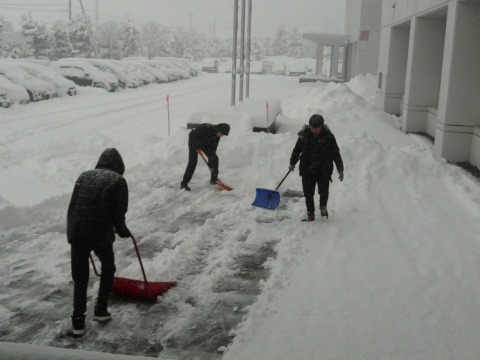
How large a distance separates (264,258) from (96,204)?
243 cm

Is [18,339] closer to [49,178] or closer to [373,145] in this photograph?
[49,178]

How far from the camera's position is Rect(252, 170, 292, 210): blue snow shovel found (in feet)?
26.3

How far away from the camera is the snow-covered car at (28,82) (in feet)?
70.9

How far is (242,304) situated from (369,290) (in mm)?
1326

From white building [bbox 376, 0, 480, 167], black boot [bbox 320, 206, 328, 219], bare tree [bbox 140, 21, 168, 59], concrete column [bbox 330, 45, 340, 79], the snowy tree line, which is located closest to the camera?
black boot [bbox 320, 206, 328, 219]

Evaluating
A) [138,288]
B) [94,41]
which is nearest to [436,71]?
[138,288]

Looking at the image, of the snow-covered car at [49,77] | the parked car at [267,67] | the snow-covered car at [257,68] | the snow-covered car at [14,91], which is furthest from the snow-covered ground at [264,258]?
the parked car at [267,67]

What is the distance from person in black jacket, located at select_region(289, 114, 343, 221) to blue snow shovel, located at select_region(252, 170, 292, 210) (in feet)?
2.51

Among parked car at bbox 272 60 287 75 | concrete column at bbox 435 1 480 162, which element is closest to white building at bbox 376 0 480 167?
concrete column at bbox 435 1 480 162

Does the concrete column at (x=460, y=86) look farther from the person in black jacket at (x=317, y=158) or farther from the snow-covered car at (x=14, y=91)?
the snow-covered car at (x=14, y=91)

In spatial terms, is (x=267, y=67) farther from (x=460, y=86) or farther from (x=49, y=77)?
(x=460, y=86)

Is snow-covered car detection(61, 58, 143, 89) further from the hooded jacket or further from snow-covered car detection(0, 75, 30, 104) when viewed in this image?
the hooded jacket

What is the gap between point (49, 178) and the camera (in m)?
10.1

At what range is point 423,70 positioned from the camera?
1487 centimetres
